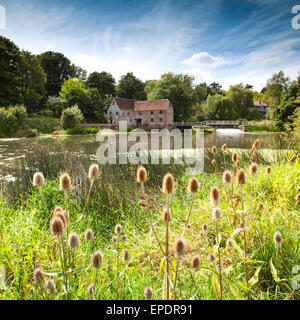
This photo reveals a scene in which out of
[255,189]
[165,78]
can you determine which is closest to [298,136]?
[255,189]

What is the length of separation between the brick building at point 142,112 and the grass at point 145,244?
36.2 m

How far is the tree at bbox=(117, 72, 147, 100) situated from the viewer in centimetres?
4909

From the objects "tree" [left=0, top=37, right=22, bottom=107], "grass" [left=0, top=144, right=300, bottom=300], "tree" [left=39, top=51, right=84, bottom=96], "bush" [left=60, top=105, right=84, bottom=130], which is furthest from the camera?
"tree" [left=39, top=51, right=84, bottom=96]

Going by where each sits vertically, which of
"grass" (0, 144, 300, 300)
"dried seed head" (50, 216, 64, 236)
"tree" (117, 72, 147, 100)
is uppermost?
"tree" (117, 72, 147, 100)

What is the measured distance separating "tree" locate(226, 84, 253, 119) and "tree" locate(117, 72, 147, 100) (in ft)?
64.1

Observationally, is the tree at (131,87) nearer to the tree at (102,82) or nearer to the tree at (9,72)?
the tree at (102,82)

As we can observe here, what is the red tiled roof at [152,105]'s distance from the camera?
40.3 m

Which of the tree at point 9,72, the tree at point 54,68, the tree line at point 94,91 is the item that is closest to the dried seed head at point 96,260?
the tree line at point 94,91

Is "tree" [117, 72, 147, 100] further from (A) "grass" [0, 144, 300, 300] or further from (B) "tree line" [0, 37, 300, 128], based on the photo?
(A) "grass" [0, 144, 300, 300]

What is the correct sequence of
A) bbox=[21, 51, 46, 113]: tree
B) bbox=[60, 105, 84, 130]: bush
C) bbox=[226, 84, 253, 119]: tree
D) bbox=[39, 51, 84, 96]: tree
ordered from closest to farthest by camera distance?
bbox=[60, 105, 84, 130]: bush → bbox=[21, 51, 46, 113]: tree → bbox=[226, 84, 253, 119]: tree → bbox=[39, 51, 84, 96]: tree

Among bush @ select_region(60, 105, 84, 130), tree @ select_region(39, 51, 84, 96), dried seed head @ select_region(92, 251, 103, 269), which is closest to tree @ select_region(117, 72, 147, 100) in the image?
tree @ select_region(39, 51, 84, 96)
